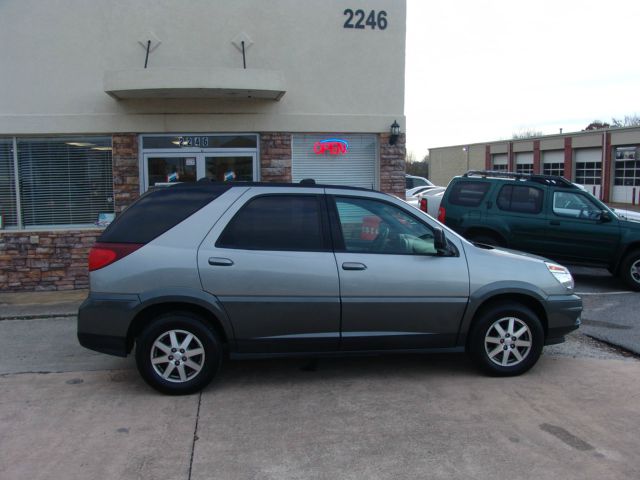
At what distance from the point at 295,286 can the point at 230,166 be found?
17.7 feet

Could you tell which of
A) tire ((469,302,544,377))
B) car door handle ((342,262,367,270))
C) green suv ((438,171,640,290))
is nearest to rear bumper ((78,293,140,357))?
car door handle ((342,262,367,270))

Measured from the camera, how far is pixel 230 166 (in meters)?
10.1

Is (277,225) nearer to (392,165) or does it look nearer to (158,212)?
(158,212)

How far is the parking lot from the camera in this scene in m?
3.89

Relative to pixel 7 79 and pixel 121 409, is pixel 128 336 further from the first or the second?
pixel 7 79

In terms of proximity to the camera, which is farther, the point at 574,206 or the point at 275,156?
the point at 574,206

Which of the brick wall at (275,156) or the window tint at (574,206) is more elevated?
the brick wall at (275,156)

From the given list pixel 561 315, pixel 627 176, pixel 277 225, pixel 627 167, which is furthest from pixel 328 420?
pixel 627 167

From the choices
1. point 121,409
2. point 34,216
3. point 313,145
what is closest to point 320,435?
point 121,409

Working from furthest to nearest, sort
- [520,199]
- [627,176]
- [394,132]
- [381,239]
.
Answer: [627,176] → [520,199] → [394,132] → [381,239]

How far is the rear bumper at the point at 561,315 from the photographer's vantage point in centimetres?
552

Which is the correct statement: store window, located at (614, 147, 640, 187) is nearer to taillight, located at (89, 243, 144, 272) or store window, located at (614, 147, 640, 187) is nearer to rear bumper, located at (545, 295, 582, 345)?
rear bumper, located at (545, 295, 582, 345)

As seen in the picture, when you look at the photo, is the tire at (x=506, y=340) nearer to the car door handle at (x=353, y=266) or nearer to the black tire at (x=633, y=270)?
the car door handle at (x=353, y=266)

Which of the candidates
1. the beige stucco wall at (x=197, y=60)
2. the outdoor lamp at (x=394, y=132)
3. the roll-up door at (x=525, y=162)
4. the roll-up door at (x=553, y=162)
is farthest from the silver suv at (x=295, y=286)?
the roll-up door at (x=525, y=162)
